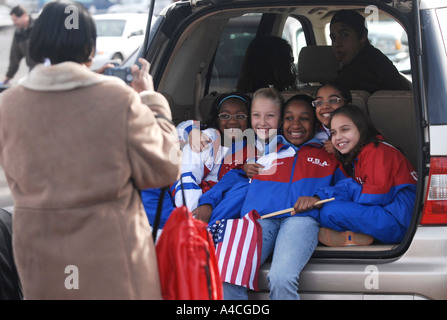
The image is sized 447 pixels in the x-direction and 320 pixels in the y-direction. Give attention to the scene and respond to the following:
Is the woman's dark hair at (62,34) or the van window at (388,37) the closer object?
the woman's dark hair at (62,34)

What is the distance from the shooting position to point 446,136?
2.87 meters

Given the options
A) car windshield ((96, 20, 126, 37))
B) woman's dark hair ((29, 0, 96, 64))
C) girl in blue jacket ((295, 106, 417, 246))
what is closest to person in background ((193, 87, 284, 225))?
girl in blue jacket ((295, 106, 417, 246))

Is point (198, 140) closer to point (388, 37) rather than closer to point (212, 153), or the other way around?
point (212, 153)

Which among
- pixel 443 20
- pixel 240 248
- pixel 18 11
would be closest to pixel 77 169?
pixel 240 248

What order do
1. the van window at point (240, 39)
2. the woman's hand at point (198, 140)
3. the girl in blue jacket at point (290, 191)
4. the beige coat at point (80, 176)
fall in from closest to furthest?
the beige coat at point (80, 176) < the girl in blue jacket at point (290, 191) < the woman's hand at point (198, 140) < the van window at point (240, 39)

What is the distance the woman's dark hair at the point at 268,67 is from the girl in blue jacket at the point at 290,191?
1.25 m

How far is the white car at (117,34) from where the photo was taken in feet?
50.8

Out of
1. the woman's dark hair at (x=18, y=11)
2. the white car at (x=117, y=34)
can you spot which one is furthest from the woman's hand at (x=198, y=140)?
the white car at (x=117, y=34)

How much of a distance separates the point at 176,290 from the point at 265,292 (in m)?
0.84

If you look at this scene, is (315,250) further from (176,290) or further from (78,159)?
(78,159)

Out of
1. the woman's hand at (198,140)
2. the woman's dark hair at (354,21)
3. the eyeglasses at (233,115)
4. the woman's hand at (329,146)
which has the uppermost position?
the woman's dark hair at (354,21)

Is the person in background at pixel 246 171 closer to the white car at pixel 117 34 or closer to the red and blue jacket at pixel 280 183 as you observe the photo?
the red and blue jacket at pixel 280 183

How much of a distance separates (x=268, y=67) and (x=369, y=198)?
211cm

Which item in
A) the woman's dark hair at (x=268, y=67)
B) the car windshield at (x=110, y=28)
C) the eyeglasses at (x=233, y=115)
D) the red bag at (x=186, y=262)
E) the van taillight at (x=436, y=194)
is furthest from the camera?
the car windshield at (x=110, y=28)
